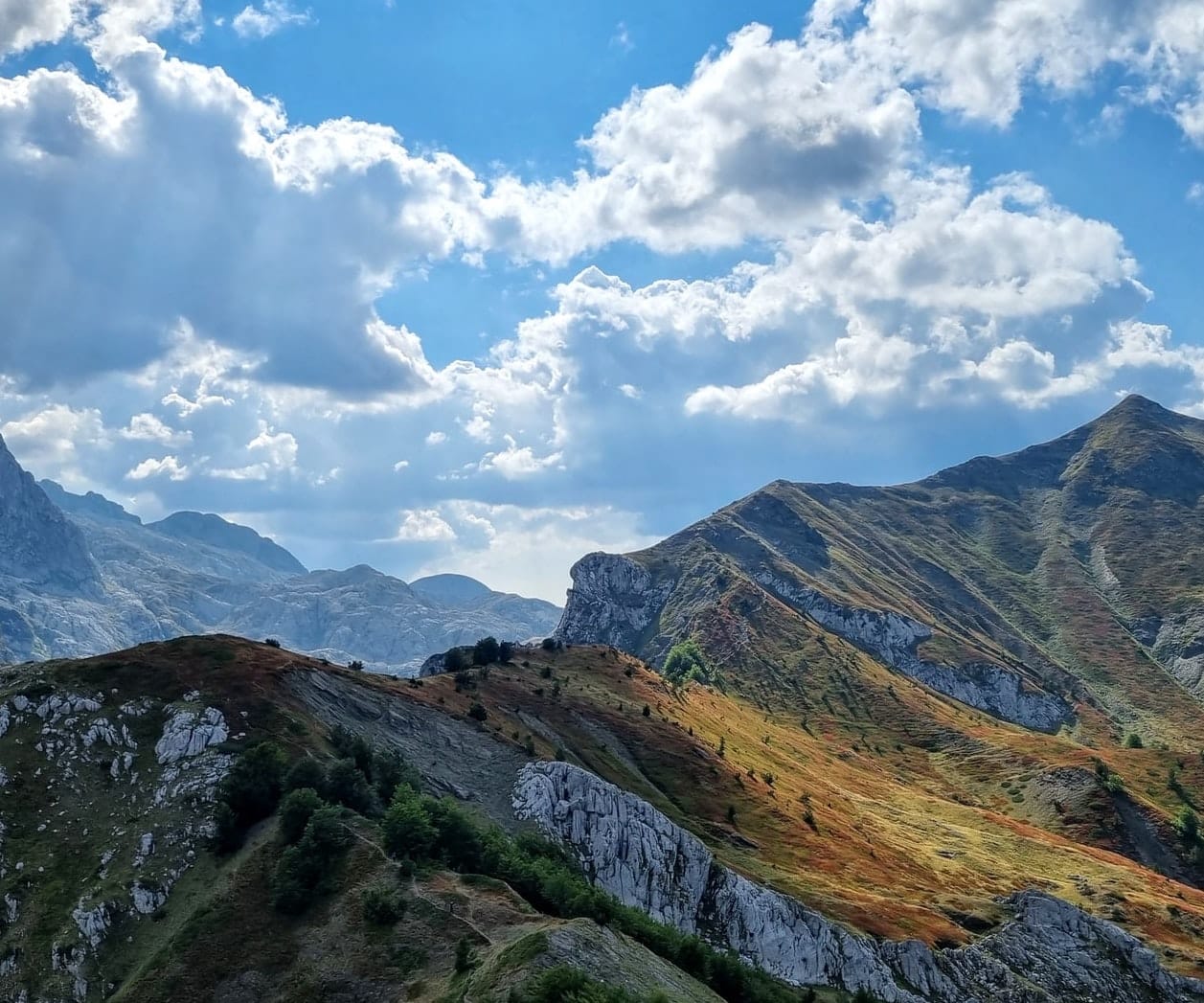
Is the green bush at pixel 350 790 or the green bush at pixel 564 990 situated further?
the green bush at pixel 350 790

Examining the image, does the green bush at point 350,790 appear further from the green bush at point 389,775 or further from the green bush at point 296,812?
the green bush at point 296,812

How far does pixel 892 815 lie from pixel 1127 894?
42072 millimetres

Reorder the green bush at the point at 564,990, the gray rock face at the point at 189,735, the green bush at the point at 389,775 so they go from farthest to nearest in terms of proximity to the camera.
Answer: the green bush at the point at 389,775, the gray rock face at the point at 189,735, the green bush at the point at 564,990

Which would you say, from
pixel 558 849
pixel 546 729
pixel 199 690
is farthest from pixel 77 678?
pixel 546 729

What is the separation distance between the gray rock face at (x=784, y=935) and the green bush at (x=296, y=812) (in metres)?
36.3

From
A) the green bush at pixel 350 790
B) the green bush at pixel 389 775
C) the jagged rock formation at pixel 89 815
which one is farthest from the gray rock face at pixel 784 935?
the jagged rock formation at pixel 89 815

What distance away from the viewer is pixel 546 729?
137 meters

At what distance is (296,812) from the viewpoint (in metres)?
71.0

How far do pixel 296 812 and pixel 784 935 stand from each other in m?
57.7

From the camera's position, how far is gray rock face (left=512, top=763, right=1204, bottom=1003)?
322 ft

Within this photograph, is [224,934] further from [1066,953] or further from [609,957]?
[1066,953]

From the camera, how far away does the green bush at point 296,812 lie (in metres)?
70.4

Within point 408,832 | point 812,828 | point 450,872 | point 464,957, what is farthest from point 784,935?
point 464,957

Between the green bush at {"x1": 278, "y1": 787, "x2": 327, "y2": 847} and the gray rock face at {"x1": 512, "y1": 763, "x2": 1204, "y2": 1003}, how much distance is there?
36286 mm
